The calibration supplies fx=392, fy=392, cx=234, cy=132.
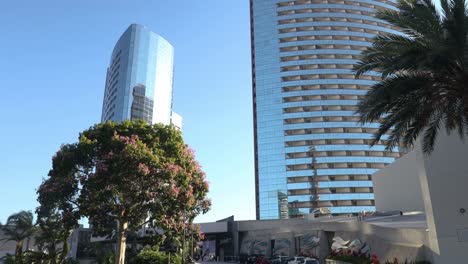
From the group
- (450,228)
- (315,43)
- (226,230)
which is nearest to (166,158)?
(450,228)

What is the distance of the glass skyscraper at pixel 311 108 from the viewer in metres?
97.8

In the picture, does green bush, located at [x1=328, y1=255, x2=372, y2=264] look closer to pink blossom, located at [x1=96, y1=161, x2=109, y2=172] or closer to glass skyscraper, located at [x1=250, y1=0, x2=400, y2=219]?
pink blossom, located at [x1=96, y1=161, x2=109, y2=172]

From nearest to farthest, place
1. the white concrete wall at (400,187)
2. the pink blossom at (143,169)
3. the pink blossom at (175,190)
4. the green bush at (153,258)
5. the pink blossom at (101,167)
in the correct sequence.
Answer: the pink blossom at (143,169), the pink blossom at (101,167), the pink blossom at (175,190), the green bush at (153,258), the white concrete wall at (400,187)

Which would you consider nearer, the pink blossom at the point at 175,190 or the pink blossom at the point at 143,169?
the pink blossom at the point at 143,169

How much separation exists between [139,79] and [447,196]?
418ft

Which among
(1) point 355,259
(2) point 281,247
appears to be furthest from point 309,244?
(1) point 355,259

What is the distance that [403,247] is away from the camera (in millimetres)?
23703

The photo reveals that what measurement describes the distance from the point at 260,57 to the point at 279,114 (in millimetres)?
18238

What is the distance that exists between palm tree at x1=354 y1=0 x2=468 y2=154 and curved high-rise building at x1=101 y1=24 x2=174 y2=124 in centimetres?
11995

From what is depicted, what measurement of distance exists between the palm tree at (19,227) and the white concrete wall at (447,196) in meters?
47.6

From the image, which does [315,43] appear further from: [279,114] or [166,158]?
[166,158]

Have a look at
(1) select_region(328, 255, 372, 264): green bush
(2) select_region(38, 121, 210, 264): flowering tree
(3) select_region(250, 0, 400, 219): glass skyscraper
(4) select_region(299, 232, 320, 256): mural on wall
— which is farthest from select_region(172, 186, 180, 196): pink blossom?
(3) select_region(250, 0, 400, 219): glass skyscraper

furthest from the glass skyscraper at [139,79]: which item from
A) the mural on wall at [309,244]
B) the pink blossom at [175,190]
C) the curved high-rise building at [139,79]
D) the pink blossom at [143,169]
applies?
the pink blossom at [143,169]

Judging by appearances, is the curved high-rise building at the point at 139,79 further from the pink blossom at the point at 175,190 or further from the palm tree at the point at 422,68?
the palm tree at the point at 422,68
